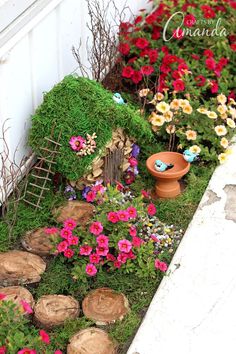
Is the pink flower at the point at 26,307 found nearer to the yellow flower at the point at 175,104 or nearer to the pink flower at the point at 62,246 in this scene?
the pink flower at the point at 62,246

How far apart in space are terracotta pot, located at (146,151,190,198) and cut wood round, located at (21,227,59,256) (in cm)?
76

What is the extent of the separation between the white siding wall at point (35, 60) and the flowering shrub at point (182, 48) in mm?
594

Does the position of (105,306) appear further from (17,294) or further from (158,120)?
(158,120)

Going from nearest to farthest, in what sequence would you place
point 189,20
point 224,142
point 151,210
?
1. point 151,210
2. point 224,142
3. point 189,20

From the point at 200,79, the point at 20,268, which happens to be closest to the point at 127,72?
the point at 200,79

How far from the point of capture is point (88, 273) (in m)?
3.46

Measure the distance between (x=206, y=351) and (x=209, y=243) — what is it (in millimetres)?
729

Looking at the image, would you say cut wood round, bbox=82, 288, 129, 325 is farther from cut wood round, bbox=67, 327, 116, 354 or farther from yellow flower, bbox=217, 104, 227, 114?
yellow flower, bbox=217, 104, 227, 114

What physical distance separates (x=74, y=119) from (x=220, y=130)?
980mm

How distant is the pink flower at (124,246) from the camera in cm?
349

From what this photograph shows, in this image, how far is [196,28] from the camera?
5191 mm

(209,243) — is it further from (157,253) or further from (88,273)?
(88,273)

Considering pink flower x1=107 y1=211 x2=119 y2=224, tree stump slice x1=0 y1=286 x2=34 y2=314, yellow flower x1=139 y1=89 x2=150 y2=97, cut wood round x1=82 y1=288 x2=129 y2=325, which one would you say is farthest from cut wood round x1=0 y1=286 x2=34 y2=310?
yellow flower x1=139 y1=89 x2=150 y2=97

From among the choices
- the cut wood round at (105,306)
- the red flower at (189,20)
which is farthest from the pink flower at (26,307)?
the red flower at (189,20)
